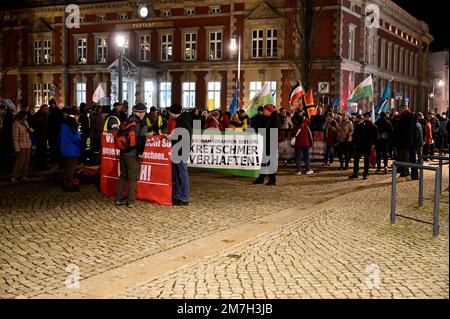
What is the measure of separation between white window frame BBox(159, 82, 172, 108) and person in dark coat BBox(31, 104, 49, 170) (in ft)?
89.4

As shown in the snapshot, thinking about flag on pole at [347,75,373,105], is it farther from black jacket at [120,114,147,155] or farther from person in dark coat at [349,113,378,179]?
black jacket at [120,114,147,155]

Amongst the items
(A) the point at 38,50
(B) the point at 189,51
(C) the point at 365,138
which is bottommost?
(C) the point at 365,138

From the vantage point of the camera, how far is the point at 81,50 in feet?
161

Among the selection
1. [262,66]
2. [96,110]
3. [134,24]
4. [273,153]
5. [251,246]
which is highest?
[134,24]

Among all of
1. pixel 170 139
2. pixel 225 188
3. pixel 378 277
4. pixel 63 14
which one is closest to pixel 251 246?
pixel 378 277

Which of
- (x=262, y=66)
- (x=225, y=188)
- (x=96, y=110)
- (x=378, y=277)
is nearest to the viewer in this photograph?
(x=378, y=277)

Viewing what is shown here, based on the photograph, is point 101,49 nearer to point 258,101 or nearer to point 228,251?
point 258,101

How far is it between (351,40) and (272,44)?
6.07m

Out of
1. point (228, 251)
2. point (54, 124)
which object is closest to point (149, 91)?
point (54, 124)

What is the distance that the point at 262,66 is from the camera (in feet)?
136

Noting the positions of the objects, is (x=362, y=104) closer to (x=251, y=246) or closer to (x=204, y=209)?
(x=204, y=209)

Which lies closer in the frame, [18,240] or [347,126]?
[18,240]

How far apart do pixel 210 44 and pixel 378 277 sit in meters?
38.6

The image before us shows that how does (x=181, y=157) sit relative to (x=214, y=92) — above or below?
below
